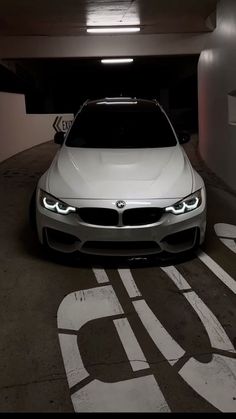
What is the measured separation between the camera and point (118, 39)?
11289 millimetres

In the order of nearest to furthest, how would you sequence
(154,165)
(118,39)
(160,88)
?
1. (154,165)
2. (118,39)
3. (160,88)

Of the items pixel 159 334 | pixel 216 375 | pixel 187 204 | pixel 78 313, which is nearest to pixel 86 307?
pixel 78 313

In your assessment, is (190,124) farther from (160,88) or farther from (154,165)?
(154,165)

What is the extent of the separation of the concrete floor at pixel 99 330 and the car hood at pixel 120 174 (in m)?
0.69

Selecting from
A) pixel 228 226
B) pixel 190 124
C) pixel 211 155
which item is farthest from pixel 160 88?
pixel 228 226

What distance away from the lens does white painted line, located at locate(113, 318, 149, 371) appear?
2.86 meters

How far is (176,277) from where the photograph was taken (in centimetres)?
416

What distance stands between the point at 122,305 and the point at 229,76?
551 centimetres

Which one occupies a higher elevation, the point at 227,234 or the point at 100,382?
the point at 100,382

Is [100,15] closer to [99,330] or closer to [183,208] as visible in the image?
[183,208]

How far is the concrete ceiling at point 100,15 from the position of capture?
7.88m

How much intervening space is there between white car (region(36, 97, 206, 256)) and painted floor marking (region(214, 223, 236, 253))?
0.68 m

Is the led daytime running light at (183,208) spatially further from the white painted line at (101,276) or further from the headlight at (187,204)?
the white painted line at (101,276)

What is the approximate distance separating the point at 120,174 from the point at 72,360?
2060 mm
